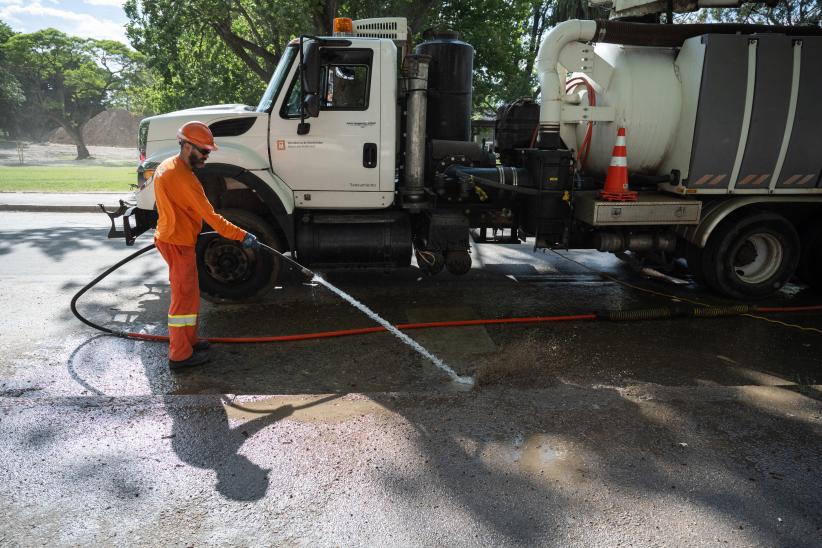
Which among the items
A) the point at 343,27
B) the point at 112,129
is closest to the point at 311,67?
the point at 343,27

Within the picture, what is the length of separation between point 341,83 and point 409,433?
3932 millimetres

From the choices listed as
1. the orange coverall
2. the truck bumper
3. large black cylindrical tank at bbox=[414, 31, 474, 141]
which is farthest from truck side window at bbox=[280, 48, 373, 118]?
the orange coverall

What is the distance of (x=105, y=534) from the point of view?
2.71 metres

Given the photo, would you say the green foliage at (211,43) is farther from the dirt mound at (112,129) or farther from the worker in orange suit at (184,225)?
the dirt mound at (112,129)

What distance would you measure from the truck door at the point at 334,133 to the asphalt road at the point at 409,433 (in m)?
1.39

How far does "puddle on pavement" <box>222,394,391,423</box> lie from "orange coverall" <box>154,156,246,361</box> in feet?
2.68

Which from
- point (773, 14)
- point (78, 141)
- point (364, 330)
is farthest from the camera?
point (78, 141)

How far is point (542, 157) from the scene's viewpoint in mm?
6375

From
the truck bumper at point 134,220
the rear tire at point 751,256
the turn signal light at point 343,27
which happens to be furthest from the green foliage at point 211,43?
the rear tire at point 751,256

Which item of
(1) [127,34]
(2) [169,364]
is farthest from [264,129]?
(1) [127,34]

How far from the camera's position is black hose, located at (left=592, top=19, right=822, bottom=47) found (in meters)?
6.25

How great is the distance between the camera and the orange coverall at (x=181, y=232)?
4332 mm

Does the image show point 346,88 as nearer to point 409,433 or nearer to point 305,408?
point 305,408

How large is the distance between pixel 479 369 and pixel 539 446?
113 centimetres
